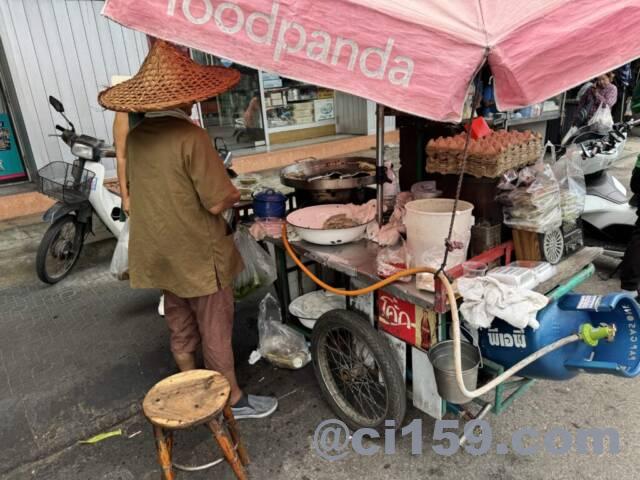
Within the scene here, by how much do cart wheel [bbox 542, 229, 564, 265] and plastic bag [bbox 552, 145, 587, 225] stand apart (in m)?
0.11

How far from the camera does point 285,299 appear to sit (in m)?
3.20

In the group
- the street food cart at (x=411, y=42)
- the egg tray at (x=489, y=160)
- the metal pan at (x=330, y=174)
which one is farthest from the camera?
the metal pan at (x=330, y=174)

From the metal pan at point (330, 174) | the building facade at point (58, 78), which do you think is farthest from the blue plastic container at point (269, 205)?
the building facade at point (58, 78)

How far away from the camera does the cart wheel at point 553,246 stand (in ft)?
7.67

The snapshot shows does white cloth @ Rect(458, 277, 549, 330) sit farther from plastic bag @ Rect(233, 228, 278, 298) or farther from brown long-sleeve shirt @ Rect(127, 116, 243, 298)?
plastic bag @ Rect(233, 228, 278, 298)

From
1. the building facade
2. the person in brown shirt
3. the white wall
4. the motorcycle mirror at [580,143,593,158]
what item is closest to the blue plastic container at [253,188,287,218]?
the person in brown shirt

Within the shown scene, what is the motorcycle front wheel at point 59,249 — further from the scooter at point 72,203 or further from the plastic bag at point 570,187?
the plastic bag at point 570,187

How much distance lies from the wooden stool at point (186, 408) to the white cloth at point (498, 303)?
3.58 ft

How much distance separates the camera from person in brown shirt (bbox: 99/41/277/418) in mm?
2145

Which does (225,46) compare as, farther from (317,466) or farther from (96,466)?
(96,466)

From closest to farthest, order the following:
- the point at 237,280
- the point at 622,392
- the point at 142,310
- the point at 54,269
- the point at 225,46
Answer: the point at 225,46
the point at 622,392
the point at 237,280
the point at 142,310
the point at 54,269

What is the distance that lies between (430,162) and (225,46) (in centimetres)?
143

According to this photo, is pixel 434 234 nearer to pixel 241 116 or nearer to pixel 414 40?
pixel 414 40

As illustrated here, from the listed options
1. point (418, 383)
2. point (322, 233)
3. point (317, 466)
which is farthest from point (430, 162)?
point (317, 466)
